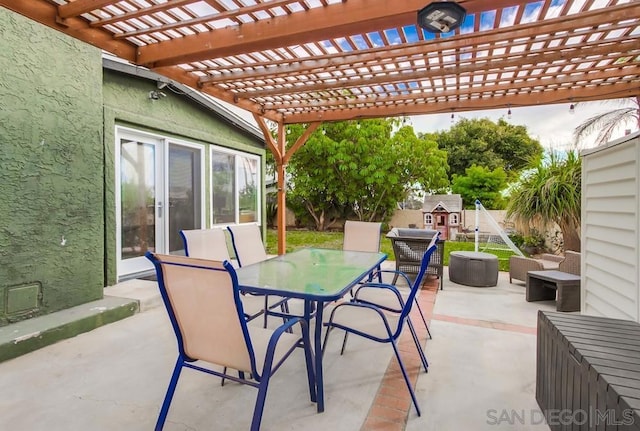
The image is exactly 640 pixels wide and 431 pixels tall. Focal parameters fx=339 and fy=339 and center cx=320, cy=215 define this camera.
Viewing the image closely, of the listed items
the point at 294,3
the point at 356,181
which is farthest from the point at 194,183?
the point at 356,181

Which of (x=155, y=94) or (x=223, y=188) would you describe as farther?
(x=223, y=188)

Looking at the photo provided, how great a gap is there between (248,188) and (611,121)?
12.8m

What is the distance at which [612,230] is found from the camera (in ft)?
9.03

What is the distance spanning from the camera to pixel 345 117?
19.7 feet

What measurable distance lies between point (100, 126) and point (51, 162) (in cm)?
78

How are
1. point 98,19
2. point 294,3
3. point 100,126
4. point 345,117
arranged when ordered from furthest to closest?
point 345,117, point 100,126, point 98,19, point 294,3

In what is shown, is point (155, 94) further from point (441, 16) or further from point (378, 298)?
point (378, 298)

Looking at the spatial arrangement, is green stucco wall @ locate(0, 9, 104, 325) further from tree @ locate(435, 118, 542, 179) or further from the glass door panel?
tree @ locate(435, 118, 542, 179)

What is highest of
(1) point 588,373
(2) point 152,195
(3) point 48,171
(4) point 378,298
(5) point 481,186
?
(5) point 481,186

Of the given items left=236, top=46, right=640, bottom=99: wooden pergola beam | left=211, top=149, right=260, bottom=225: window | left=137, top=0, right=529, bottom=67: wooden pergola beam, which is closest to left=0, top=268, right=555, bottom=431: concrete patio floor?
left=137, top=0, right=529, bottom=67: wooden pergola beam

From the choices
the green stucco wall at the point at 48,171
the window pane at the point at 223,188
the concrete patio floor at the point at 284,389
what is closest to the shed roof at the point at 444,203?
the window pane at the point at 223,188

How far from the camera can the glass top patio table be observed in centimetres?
224

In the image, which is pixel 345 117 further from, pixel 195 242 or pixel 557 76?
pixel 195 242

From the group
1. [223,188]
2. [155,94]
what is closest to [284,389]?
[155,94]
